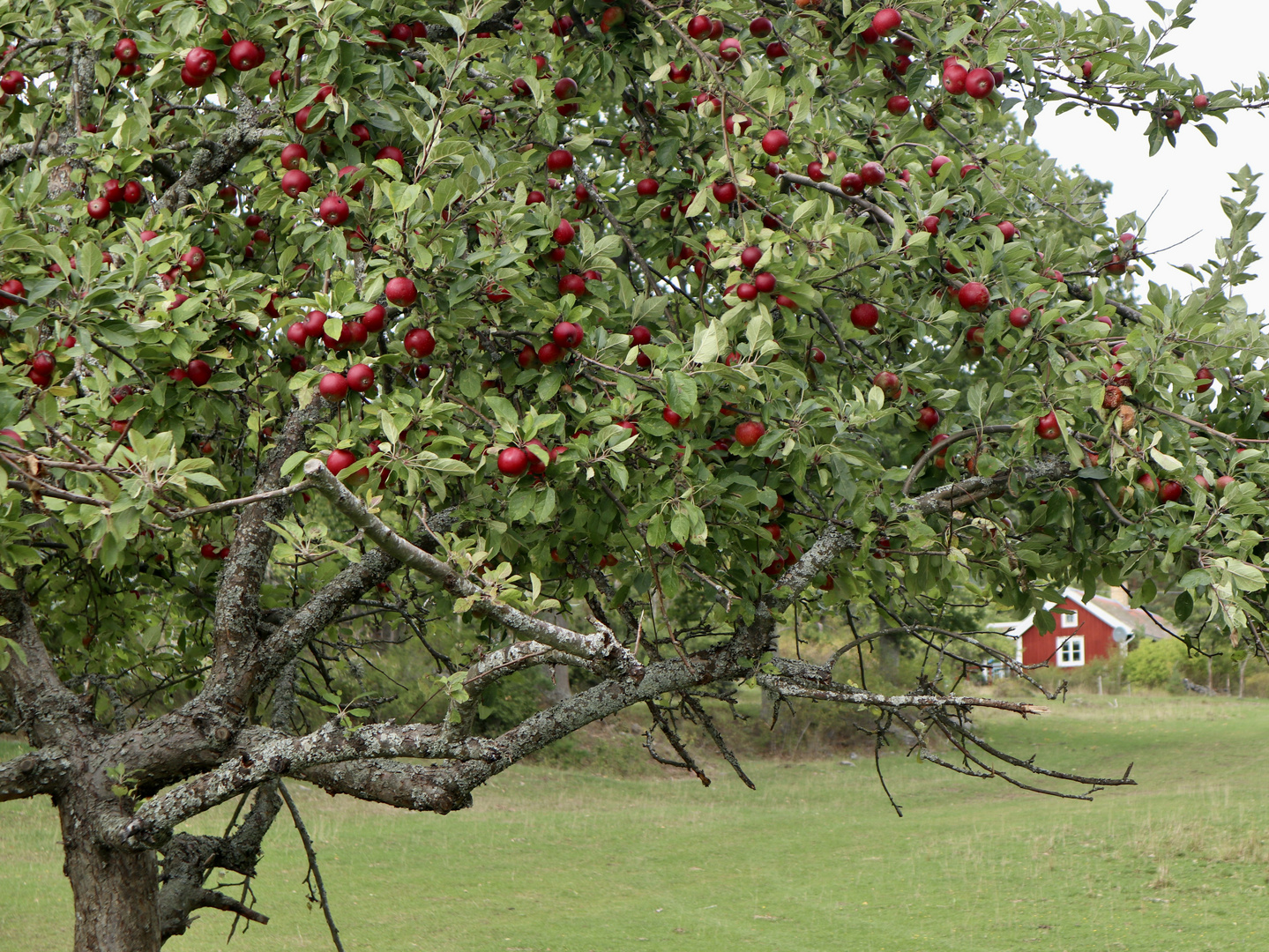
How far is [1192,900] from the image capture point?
1059 centimetres

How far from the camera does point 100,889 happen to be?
4.03 metres

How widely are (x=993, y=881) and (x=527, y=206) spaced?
10979 mm

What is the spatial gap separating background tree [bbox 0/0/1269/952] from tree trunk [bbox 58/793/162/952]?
A: 0.7 inches

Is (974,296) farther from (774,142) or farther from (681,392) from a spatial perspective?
(681,392)

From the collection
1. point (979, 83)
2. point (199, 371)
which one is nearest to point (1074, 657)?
point (979, 83)

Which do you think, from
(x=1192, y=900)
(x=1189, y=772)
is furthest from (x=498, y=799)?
(x=1189, y=772)

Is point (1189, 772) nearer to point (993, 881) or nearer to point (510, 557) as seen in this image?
point (993, 881)

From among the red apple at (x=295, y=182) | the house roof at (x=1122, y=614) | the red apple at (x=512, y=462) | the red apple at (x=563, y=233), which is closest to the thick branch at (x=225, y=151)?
the red apple at (x=295, y=182)

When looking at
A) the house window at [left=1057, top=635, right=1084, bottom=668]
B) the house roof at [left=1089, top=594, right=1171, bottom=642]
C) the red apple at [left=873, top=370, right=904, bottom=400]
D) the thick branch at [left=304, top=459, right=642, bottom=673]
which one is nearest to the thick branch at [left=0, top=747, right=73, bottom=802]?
the thick branch at [left=304, top=459, right=642, bottom=673]

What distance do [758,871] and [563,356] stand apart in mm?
11157

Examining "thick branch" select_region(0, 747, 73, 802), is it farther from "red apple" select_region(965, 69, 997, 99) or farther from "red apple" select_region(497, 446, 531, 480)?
"red apple" select_region(965, 69, 997, 99)

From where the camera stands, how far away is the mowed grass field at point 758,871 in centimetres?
984

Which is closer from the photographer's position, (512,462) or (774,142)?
(512,462)

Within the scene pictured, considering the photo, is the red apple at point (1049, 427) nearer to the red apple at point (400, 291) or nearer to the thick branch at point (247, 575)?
the red apple at point (400, 291)
